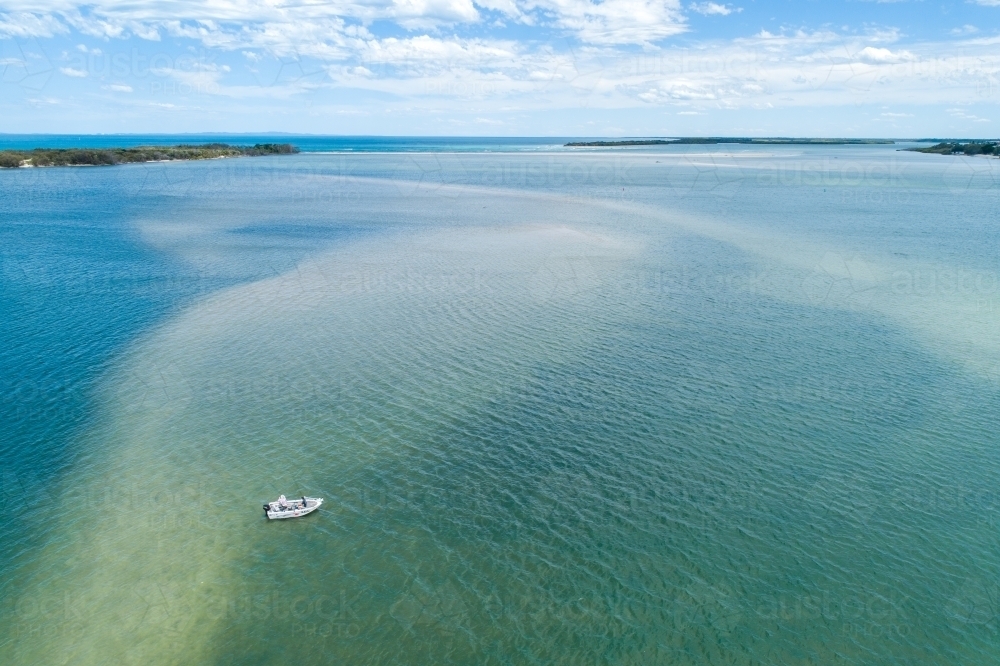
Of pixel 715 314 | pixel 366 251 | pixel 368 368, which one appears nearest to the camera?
pixel 368 368

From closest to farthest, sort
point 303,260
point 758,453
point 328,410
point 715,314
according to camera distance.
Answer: point 758,453 < point 328,410 < point 715,314 < point 303,260

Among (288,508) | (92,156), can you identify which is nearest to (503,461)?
(288,508)

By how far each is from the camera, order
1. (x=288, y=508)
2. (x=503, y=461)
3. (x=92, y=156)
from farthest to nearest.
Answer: (x=92, y=156), (x=503, y=461), (x=288, y=508)

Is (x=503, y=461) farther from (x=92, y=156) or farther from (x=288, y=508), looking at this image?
(x=92, y=156)

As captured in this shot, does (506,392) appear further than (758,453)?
Yes

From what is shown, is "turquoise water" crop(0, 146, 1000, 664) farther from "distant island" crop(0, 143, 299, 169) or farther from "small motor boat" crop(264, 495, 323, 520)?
"distant island" crop(0, 143, 299, 169)

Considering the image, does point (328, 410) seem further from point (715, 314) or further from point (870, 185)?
point (870, 185)

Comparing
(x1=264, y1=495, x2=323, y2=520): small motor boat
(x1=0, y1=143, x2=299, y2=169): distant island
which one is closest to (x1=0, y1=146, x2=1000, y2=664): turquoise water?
(x1=264, y1=495, x2=323, y2=520): small motor boat

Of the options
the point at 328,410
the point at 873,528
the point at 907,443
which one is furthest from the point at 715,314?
the point at 328,410
